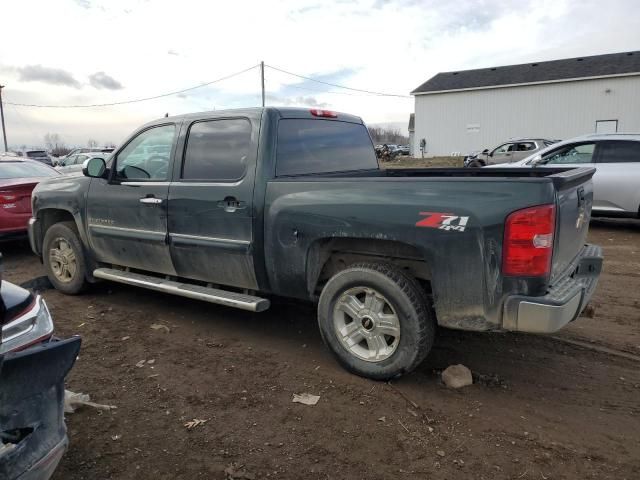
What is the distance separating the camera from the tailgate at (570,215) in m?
3.03

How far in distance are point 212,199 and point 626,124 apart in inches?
1214

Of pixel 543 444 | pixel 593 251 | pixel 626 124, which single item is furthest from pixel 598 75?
pixel 543 444

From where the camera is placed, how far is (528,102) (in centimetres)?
3100

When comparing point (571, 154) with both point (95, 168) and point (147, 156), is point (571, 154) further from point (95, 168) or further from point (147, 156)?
point (95, 168)

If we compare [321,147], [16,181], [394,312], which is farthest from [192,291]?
[16,181]

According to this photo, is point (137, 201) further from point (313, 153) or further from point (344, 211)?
point (344, 211)

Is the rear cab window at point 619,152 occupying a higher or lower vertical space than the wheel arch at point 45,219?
higher

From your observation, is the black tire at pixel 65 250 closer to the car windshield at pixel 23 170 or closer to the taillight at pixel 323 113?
the taillight at pixel 323 113

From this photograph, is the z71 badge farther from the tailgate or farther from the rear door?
the rear door

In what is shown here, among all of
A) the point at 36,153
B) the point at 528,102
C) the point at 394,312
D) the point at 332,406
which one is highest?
the point at 528,102

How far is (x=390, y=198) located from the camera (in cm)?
332

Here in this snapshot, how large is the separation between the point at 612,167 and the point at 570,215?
682 cm

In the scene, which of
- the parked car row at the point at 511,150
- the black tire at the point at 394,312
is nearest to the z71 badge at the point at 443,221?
the black tire at the point at 394,312

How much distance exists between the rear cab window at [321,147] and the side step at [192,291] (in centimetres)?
104
